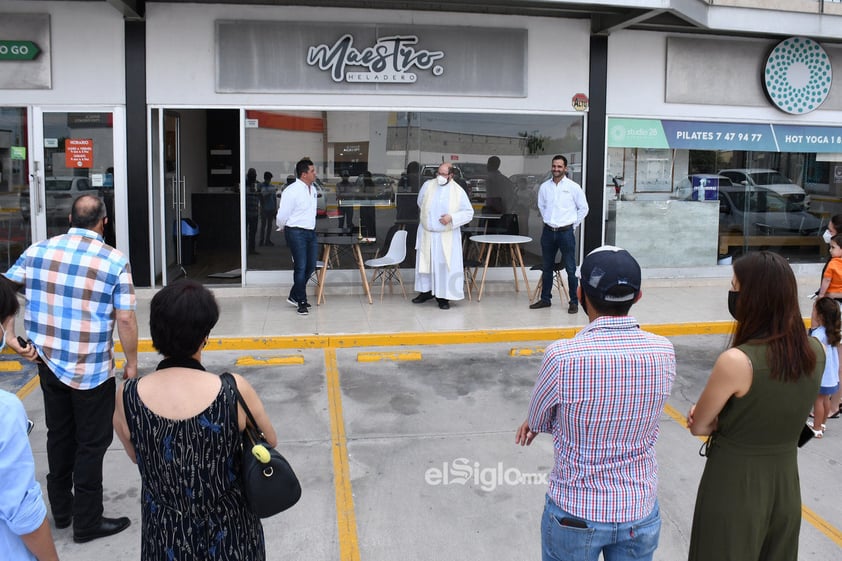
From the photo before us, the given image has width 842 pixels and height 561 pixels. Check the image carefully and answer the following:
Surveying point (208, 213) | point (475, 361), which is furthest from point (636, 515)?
point (208, 213)

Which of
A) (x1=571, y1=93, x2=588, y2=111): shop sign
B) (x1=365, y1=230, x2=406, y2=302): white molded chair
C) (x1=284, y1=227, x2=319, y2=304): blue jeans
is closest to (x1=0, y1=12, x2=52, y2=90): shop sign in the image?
(x1=284, y1=227, x2=319, y2=304): blue jeans

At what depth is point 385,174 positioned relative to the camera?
11.2 meters

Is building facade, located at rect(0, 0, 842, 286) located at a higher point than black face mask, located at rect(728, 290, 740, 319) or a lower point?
higher

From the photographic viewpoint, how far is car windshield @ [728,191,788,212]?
12242 mm

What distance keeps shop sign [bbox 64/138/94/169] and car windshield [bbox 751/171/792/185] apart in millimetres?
9447

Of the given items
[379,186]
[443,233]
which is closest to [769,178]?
[443,233]

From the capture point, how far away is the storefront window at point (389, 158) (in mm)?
10844

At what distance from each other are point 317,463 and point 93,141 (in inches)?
268

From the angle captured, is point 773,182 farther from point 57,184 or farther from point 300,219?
point 57,184

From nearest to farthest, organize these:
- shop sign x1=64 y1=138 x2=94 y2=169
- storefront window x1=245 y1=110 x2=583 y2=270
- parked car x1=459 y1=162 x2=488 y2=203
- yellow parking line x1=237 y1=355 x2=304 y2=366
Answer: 1. yellow parking line x1=237 y1=355 x2=304 y2=366
2. shop sign x1=64 y1=138 x2=94 y2=169
3. storefront window x1=245 y1=110 x2=583 y2=270
4. parked car x1=459 y1=162 x2=488 y2=203

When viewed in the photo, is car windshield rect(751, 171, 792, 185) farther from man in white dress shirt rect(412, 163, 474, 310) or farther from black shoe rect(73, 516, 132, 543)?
black shoe rect(73, 516, 132, 543)

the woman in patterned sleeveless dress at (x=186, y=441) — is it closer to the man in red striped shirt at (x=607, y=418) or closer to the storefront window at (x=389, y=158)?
the man in red striped shirt at (x=607, y=418)

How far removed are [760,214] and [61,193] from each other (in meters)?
10.1

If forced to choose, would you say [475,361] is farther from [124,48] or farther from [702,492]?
[124,48]
